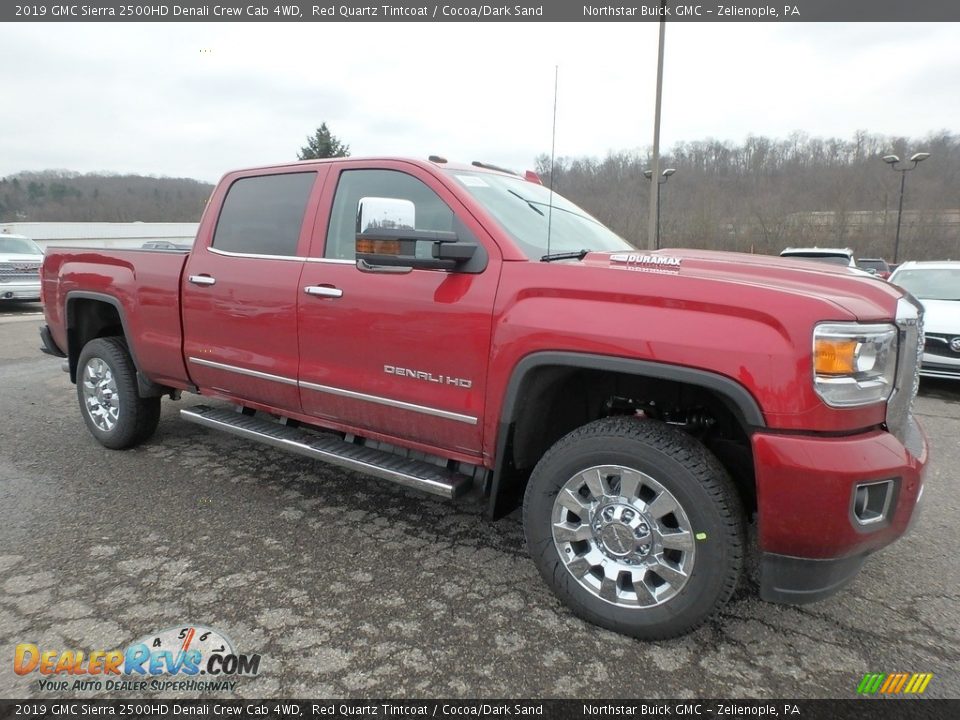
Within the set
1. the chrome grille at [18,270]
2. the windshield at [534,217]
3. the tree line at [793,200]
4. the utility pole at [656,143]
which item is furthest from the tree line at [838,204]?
the chrome grille at [18,270]

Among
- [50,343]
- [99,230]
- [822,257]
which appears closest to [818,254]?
[822,257]

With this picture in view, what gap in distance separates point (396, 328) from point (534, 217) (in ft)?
3.17

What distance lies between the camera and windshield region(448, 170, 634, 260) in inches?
115

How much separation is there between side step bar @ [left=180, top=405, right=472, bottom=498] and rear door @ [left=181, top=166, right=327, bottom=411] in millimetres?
156

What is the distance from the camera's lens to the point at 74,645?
2.31m

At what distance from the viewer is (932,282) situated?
8.10 metres

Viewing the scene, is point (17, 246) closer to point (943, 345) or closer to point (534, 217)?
point (534, 217)

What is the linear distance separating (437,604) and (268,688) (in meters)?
0.76

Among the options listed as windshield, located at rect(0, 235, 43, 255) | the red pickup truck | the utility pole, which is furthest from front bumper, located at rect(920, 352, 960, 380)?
windshield, located at rect(0, 235, 43, 255)

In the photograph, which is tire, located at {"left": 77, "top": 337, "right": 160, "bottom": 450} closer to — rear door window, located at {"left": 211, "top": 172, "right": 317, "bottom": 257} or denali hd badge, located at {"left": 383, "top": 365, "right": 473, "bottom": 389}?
rear door window, located at {"left": 211, "top": 172, "right": 317, "bottom": 257}

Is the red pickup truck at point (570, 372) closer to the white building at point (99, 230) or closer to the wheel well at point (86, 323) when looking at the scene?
the wheel well at point (86, 323)

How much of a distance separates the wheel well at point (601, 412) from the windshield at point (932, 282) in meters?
6.67

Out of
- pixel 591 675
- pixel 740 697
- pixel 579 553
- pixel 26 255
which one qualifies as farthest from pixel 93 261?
pixel 26 255

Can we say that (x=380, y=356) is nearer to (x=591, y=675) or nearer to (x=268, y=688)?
(x=268, y=688)
